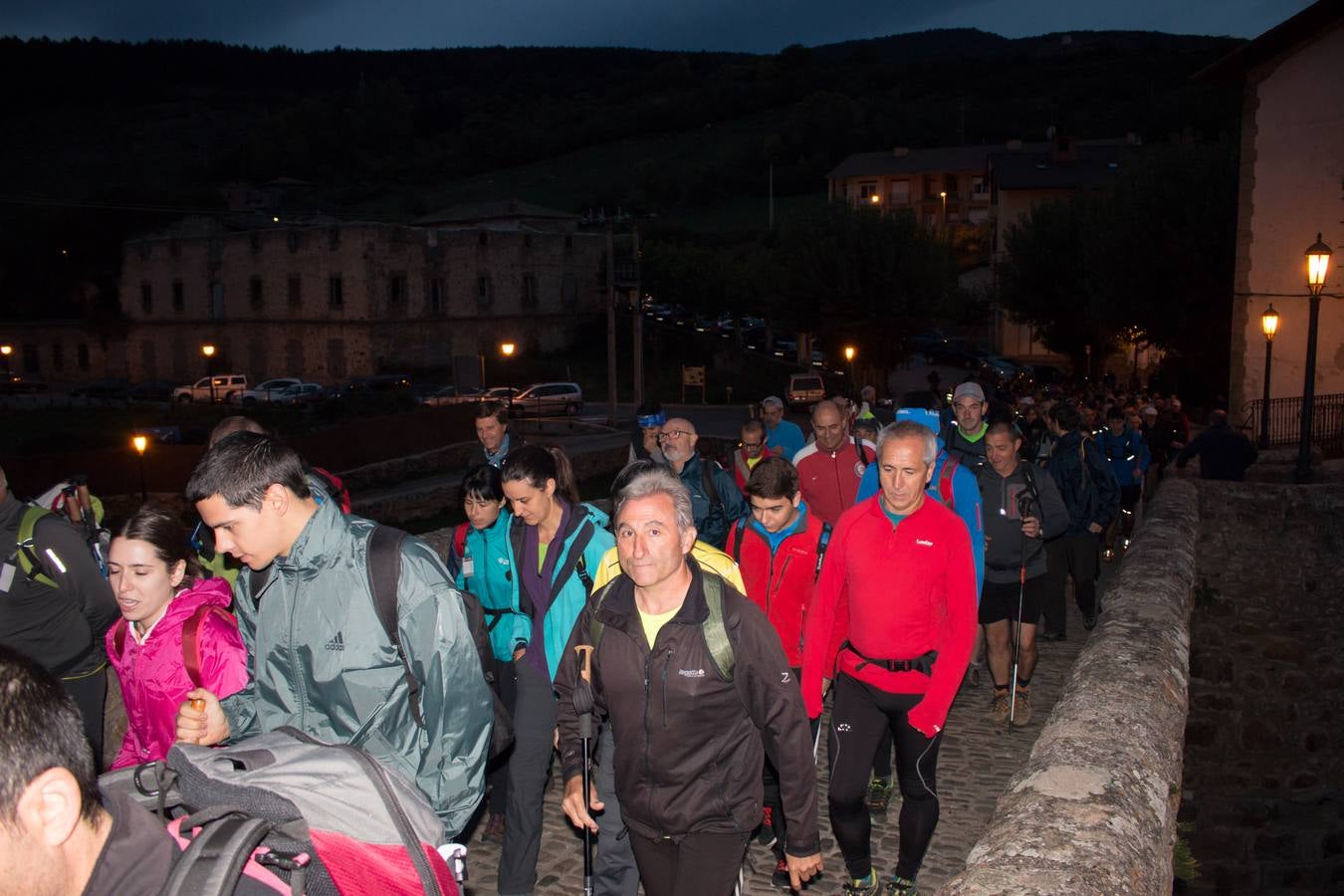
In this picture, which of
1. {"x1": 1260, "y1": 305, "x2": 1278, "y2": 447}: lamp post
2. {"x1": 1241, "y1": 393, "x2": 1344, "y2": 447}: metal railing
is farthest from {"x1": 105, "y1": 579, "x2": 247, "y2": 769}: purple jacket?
{"x1": 1241, "y1": 393, "x2": 1344, "y2": 447}: metal railing

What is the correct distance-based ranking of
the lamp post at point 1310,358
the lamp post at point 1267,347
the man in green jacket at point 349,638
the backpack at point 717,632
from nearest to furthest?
the man in green jacket at point 349,638
the backpack at point 717,632
the lamp post at point 1310,358
the lamp post at point 1267,347

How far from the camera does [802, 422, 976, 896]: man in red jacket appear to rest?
15.2 ft

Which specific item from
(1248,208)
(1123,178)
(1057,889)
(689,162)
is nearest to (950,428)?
(1057,889)

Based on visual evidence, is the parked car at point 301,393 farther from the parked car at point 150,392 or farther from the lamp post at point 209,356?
the parked car at point 150,392

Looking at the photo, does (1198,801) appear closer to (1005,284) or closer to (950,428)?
(950,428)

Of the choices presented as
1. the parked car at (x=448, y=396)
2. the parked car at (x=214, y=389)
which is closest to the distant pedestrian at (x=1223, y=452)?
the parked car at (x=448, y=396)

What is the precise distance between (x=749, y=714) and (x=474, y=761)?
955 millimetres

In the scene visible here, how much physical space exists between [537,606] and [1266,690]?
11105mm

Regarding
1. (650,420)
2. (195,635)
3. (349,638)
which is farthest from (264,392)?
(349,638)

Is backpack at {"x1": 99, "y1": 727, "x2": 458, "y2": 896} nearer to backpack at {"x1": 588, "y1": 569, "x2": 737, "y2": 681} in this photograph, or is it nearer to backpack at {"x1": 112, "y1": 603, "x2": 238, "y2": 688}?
backpack at {"x1": 588, "y1": 569, "x2": 737, "y2": 681}

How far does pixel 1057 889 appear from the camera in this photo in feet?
9.25

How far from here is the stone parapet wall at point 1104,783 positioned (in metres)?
2.98

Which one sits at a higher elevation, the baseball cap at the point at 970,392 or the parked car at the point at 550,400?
the baseball cap at the point at 970,392

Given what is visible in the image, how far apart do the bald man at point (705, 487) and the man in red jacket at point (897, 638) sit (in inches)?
71.8
